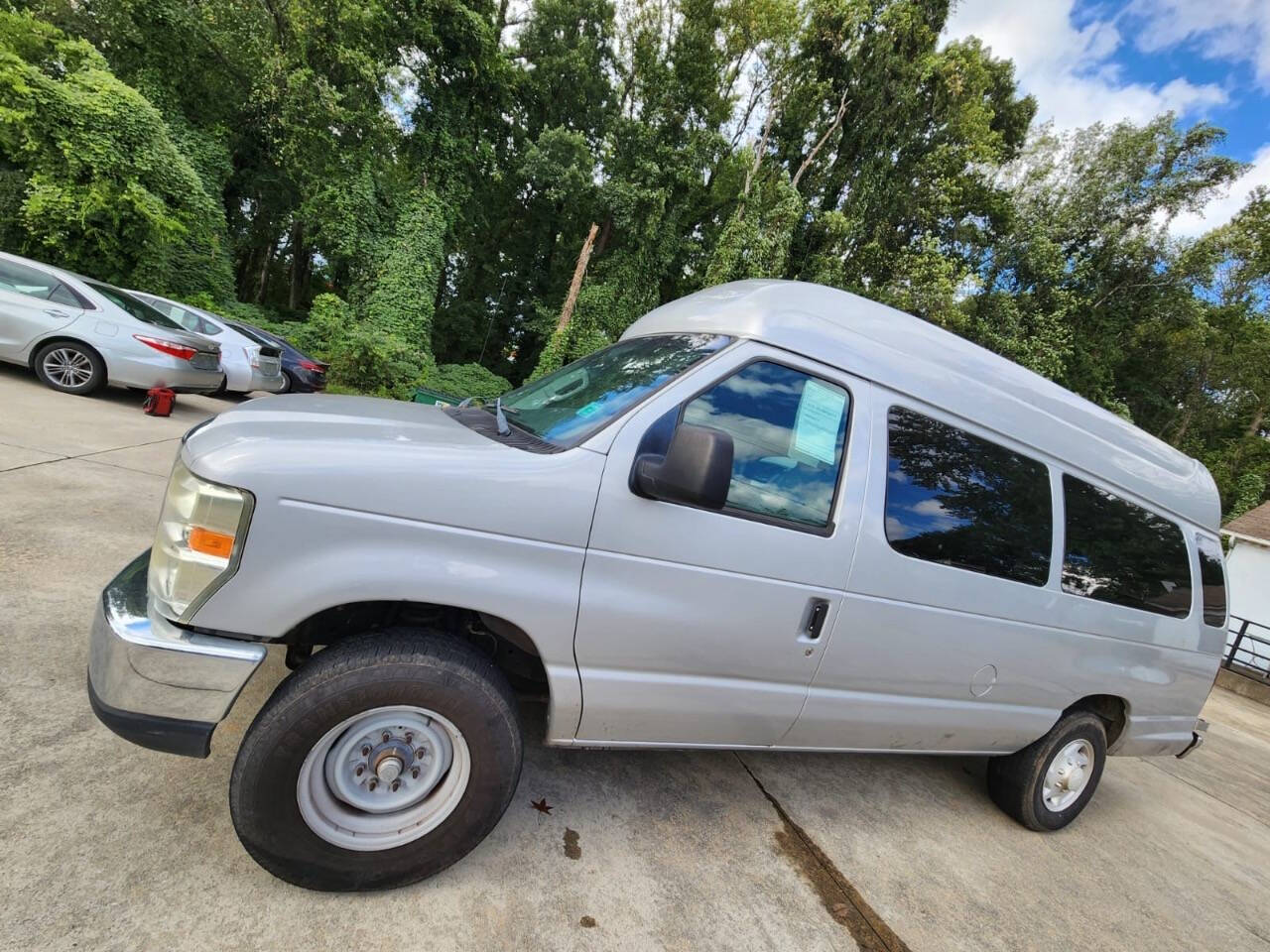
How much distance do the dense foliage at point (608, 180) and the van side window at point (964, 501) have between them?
13.3 meters

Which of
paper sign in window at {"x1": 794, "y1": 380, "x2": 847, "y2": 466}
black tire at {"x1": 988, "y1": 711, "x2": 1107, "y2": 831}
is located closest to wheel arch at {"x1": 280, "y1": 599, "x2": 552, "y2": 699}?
paper sign in window at {"x1": 794, "y1": 380, "x2": 847, "y2": 466}

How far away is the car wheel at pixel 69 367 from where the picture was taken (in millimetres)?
7102

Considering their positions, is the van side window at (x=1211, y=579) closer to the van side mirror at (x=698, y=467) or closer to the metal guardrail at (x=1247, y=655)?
the van side mirror at (x=698, y=467)

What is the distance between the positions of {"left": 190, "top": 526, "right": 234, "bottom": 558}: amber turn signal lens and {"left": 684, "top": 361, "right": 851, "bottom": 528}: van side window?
4.90ft

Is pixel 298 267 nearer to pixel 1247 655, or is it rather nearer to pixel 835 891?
pixel 835 891

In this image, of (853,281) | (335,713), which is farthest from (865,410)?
(853,281)

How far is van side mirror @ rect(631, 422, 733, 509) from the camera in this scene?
179 cm

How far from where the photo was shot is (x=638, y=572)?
2051 millimetres

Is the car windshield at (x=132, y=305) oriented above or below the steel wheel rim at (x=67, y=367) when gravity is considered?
above

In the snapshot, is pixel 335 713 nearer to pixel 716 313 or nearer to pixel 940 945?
pixel 716 313

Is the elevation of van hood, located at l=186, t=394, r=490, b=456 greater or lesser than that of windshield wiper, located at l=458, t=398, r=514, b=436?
lesser

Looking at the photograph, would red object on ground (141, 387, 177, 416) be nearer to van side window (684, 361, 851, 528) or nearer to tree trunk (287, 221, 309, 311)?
van side window (684, 361, 851, 528)

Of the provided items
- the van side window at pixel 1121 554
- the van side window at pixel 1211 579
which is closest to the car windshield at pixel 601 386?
the van side window at pixel 1121 554

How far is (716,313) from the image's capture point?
2.53 m
